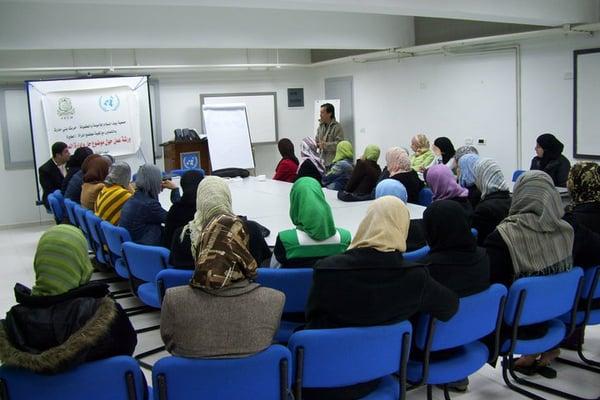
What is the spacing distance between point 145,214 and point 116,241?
28cm

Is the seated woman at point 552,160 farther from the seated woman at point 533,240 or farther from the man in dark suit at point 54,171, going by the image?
the man in dark suit at point 54,171

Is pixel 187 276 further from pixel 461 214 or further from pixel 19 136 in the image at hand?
pixel 19 136

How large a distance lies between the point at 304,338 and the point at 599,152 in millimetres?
5622

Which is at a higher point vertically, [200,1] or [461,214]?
[200,1]

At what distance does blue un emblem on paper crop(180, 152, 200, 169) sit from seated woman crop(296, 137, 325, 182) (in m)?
2.11

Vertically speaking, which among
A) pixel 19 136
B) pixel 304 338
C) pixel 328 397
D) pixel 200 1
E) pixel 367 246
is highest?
pixel 200 1

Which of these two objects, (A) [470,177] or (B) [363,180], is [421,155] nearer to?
(B) [363,180]

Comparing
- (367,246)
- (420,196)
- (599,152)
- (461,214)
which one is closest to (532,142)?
(599,152)

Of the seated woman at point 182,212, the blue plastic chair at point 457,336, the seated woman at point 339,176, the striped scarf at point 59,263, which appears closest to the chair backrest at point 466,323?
the blue plastic chair at point 457,336

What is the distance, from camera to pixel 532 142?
7.43m

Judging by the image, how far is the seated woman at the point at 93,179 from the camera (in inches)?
221

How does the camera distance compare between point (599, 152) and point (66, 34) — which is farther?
Answer: point (66, 34)

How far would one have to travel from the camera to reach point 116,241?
439 cm

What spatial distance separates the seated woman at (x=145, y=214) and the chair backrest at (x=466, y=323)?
8.22 ft
